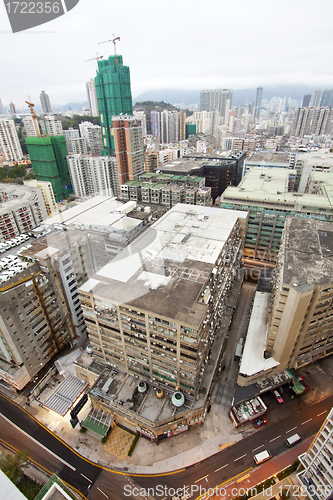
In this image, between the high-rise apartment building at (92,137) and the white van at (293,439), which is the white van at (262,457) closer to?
the white van at (293,439)

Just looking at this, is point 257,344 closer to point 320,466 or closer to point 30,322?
point 320,466

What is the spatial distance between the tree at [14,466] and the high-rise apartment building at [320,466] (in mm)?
16900

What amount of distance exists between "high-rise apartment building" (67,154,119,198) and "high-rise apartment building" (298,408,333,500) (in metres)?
49.3

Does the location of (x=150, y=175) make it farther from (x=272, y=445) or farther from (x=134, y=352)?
(x=272, y=445)

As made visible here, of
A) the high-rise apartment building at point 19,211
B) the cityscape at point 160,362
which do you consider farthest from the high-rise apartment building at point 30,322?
the high-rise apartment building at point 19,211

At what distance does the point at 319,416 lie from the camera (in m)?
19.5

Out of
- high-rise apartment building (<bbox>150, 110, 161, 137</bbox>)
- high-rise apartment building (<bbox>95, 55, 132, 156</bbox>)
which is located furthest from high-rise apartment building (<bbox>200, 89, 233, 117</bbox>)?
high-rise apartment building (<bbox>95, 55, 132, 156</bbox>)

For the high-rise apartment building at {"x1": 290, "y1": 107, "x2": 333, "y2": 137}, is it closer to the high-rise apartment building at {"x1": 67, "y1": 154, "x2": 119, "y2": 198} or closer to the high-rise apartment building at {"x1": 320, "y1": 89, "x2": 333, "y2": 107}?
the high-rise apartment building at {"x1": 320, "y1": 89, "x2": 333, "y2": 107}

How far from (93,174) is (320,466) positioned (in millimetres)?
55357

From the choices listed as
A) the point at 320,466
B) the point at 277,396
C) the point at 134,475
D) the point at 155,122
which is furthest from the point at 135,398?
the point at 155,122

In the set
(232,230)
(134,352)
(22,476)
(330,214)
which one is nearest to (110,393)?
(134,352)

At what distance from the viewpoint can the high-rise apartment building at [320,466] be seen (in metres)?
12.8

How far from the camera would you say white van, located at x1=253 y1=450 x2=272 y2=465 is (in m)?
17.0

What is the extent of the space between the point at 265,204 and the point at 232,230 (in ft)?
38.3
